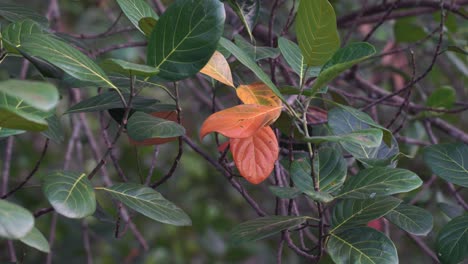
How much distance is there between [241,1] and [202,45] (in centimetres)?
36

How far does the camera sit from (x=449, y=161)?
3.58ft

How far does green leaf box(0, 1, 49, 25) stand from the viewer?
3.81 feet

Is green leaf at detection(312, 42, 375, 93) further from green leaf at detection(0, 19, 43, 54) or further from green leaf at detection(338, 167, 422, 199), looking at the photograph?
green leaf at detection(0, 19, 43, 54)

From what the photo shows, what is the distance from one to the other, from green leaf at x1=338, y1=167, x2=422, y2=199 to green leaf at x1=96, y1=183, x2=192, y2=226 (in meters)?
0.24

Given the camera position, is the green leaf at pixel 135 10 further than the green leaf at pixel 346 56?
Yes

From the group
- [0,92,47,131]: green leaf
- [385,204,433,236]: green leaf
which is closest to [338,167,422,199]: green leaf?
[385,204,433,236]: green leaf

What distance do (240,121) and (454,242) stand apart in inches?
16.8

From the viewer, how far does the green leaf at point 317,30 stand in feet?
2.88

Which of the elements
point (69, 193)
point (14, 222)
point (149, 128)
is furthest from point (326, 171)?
point (14, 222)

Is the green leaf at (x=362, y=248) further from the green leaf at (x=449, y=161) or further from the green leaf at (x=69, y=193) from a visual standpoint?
the green leaf at (x=69, y=193)

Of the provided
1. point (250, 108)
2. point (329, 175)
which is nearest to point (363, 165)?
point (329, 175)

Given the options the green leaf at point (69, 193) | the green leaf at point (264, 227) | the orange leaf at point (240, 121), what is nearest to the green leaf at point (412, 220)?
the green leaf at point (264, 227)

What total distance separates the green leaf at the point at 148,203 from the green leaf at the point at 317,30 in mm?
299

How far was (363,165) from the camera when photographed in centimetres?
107
